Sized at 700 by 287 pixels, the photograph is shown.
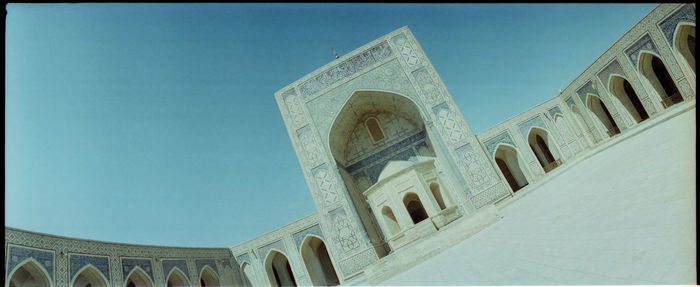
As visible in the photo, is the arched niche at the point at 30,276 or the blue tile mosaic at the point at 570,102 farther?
the blue tile mosaic at the point at 570,102

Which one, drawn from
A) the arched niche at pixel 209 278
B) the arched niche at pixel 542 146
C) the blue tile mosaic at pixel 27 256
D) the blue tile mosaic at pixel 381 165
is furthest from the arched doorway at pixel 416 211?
the blue tile mosaic at pixel 27 256

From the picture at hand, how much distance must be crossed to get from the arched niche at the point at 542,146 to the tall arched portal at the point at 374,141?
672 cm

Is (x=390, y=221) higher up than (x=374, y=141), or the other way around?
(x=374, y=141)

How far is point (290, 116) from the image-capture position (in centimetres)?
1254

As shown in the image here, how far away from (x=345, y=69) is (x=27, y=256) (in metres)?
10.3

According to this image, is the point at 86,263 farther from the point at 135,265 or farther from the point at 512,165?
the point at 512,165

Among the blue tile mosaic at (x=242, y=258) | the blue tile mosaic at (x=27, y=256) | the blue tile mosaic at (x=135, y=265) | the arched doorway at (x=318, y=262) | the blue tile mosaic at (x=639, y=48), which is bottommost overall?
the arched doorway at (x=318, y=262)

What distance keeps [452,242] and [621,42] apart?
10437 millimetres

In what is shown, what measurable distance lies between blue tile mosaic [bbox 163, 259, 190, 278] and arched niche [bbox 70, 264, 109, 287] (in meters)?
2.19

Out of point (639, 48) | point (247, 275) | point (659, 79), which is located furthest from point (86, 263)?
point (659, 79)

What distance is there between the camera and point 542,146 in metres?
Result: 16.8

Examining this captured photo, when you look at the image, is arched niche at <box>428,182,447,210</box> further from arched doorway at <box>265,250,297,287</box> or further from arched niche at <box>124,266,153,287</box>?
arched niche at <box>124,266,153,287</box>

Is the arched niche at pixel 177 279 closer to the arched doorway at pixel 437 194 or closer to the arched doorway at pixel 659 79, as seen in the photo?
the arched doorway at pixel 437 194

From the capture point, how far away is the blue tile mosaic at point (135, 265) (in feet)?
36.2
